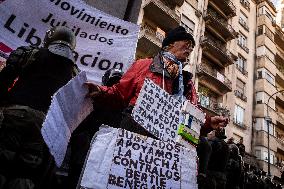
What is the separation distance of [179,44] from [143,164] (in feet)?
4.29

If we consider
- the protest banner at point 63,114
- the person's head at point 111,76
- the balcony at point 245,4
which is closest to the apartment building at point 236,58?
the balcony at point 245,4

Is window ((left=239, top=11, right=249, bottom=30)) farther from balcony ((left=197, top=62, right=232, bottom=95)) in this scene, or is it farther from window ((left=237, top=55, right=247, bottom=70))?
balcony ((left=197, top=62, right=232, bottom=95))

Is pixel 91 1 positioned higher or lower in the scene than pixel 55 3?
higher

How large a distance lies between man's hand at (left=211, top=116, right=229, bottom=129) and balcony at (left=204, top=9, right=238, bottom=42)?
79.8 ft

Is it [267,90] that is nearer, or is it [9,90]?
[9,90]

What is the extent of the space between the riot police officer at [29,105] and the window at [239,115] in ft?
83.7

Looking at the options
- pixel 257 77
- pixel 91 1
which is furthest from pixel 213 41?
pixel 91 1

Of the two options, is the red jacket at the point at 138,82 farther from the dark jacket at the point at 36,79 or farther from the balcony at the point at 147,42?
the balcony at the point at 147,42

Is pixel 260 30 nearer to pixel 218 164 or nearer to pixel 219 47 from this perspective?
pixel 219 47

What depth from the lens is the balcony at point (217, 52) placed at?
25.2 metres

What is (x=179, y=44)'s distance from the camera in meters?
3.18

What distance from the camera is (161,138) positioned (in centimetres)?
258

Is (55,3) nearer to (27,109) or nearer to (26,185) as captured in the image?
(27,109)

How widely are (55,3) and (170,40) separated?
2.06 meters
